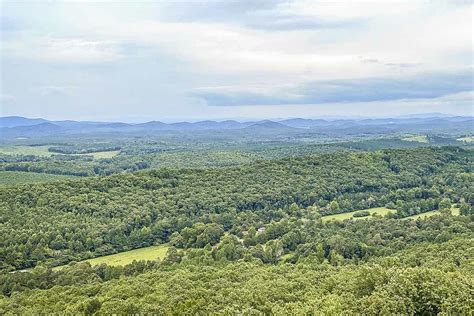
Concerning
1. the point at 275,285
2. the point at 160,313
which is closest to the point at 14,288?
the point at 160,313

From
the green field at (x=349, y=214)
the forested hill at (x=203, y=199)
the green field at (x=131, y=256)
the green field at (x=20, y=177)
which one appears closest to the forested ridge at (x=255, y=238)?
the forested hill at (x=203, y=199)

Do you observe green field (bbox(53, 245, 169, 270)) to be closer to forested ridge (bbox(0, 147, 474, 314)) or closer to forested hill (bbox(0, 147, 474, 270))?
forested ridge (bbox(0, 147, 474, 314))

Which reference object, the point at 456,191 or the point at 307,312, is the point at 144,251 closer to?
the point at 307,312

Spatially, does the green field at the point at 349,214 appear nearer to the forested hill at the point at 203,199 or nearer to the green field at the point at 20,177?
the forested hill at the point at 203,199

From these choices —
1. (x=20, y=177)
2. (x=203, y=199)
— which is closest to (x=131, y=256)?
(x=203, y=199)

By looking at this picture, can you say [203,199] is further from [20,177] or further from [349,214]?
[20,177]

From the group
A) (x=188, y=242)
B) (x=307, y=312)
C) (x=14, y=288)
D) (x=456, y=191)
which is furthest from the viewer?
(x=456, y=191)

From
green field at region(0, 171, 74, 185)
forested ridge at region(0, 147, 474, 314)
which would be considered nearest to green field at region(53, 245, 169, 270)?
forested ridge at region(0, 147, 474, 314)
